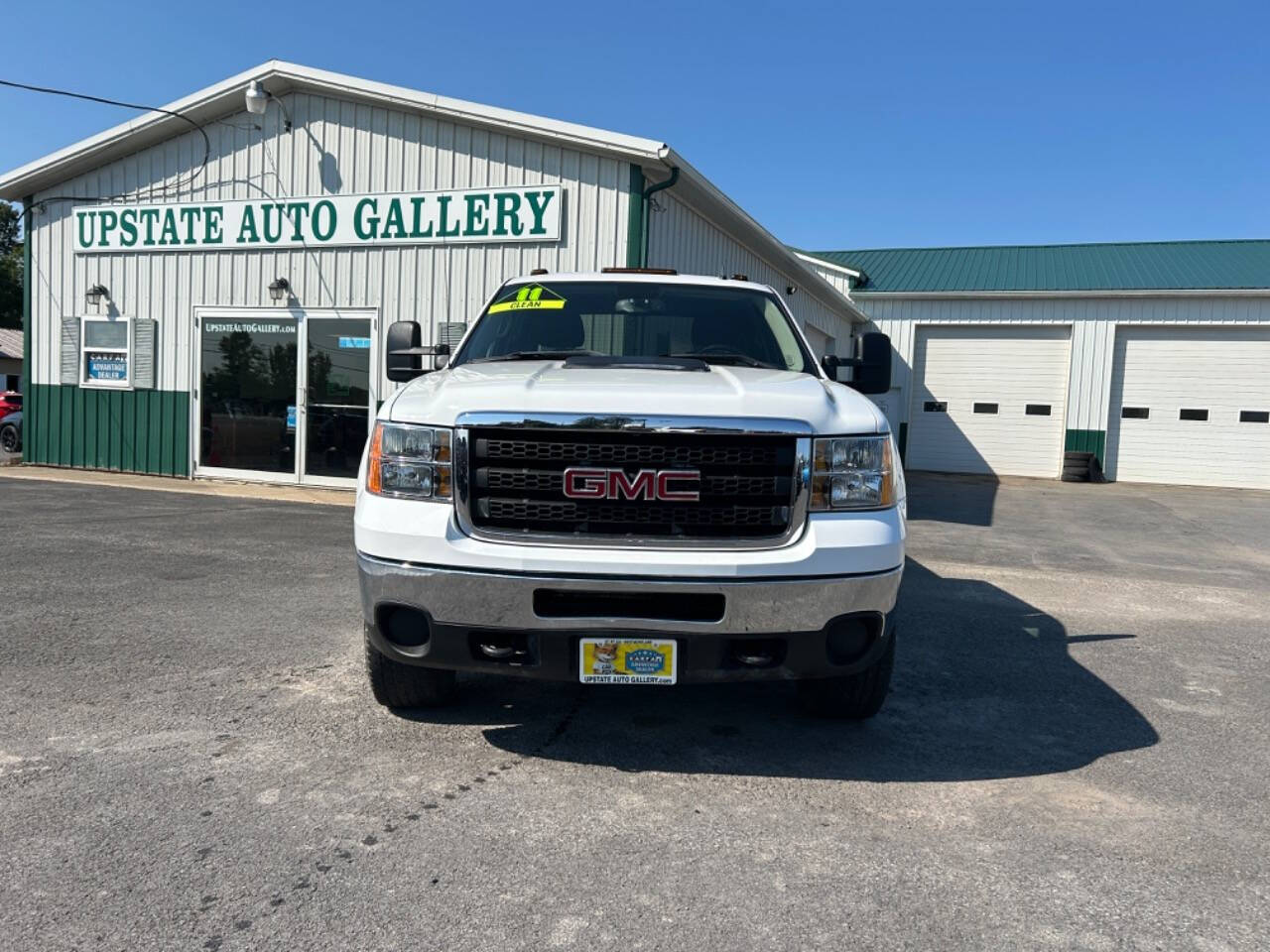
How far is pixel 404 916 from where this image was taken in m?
2.38

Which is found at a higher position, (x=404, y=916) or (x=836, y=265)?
(x=836, y=265)

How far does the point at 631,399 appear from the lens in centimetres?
327

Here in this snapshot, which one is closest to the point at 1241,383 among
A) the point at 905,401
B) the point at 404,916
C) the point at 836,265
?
the point at 905,401

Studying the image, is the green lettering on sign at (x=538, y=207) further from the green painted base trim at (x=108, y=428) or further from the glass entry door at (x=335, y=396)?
the green painted base trim at (x=108, y=428)

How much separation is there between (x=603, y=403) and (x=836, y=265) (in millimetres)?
20568

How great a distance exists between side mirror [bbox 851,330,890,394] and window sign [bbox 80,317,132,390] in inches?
468

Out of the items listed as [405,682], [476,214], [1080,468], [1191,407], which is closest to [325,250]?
[476,214]

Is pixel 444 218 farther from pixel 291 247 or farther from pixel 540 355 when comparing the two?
pixel 540 355

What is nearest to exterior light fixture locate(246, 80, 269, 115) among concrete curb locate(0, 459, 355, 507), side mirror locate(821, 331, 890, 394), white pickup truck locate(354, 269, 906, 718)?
concrete curb locate(0, 459, 355, 507)

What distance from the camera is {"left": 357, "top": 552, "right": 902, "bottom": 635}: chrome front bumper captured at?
3.11 meters

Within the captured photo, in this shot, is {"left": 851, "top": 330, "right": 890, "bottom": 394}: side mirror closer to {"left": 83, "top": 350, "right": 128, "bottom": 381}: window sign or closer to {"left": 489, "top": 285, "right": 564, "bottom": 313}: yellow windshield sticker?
{"left": 489, "top": 285, "right": 564, "bottom": 313}: yellow windshield sticker

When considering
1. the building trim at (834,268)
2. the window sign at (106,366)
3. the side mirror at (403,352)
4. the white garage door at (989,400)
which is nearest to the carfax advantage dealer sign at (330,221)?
the window sign at (106,366)

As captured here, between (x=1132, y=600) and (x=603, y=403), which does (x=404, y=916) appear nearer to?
(x=603, y=403)

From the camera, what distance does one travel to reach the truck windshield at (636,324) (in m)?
4.78
